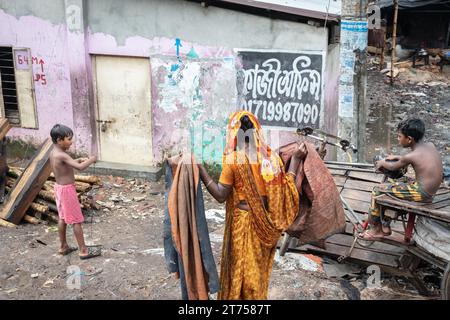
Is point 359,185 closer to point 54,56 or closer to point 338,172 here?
point 338,172

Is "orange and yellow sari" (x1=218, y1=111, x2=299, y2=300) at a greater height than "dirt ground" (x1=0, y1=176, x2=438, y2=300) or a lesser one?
greater

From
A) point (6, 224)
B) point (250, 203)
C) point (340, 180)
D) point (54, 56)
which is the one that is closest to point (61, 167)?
point (6, 224)

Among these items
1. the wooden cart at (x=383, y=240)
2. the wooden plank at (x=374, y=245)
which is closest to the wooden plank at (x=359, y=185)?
the wooden cart at (x=383, y=240)

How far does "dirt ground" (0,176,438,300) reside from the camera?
183 inches

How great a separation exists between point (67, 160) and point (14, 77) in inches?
208

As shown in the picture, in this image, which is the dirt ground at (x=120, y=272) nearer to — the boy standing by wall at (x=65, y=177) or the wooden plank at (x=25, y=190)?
the wooden plank at (x=25, y=190)

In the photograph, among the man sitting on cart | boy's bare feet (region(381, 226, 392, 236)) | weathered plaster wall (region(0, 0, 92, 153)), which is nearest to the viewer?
the man sitting on cart

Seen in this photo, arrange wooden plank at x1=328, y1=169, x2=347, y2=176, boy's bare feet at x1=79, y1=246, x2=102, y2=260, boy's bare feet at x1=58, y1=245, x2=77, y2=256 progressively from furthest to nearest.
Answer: wooden plank at x1=328, y1=169, x2=347, y2=176 < boy's bare feet at x1=58, y1=245, x2=77, y2=256 < boy's bare feet at x1=79, y1=246, x2=102, y2=260

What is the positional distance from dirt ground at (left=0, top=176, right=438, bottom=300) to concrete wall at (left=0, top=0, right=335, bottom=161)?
2.48 m

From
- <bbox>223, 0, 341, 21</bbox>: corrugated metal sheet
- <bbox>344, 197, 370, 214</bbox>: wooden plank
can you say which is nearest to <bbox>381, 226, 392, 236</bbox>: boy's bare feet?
<bbox>344, 197, 370, 214</bbox>: wooden plank

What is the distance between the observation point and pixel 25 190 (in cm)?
624

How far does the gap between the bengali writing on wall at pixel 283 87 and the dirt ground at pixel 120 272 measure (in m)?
2.24

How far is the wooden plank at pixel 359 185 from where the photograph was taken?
18.6ft

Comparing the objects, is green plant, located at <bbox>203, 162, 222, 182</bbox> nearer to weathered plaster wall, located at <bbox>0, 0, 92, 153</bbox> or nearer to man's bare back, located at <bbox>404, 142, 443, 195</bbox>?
weathered plaster wall, located at <bbox>0, 0, 92, 153</bbox>
